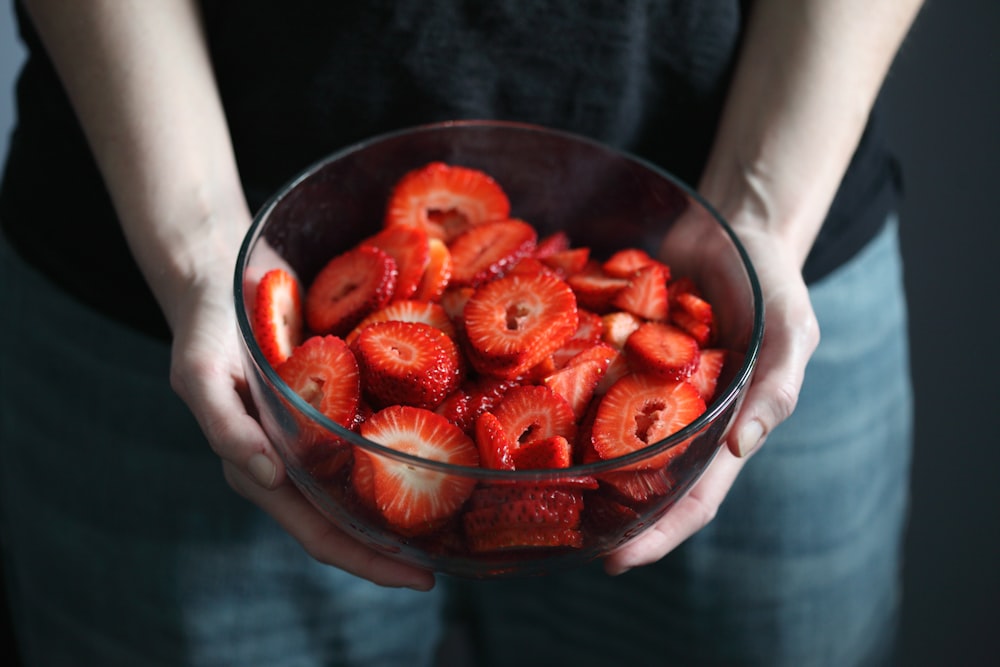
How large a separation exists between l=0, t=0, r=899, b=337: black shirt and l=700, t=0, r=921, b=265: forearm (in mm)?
53

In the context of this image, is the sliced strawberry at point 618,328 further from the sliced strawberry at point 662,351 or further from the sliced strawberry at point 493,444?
the sliced strawberry at point 493,444

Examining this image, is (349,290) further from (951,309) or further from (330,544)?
(951,309)

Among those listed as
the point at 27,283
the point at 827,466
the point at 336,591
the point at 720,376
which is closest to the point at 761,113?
the point at 720,376

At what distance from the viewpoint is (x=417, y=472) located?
0.57 m

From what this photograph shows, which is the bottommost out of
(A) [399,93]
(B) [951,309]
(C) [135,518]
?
(B) [951,309]

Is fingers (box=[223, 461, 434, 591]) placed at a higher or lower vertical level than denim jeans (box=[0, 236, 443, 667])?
higher

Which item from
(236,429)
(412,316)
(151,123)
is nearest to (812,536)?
(412,316)

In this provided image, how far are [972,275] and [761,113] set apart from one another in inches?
31.4

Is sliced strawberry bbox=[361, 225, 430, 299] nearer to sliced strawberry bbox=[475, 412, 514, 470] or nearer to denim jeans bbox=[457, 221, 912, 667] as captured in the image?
sliced strawberry bbox=[475, 412, 514, 470]

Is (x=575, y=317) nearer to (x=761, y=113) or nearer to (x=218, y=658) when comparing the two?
(x=761, y=113)

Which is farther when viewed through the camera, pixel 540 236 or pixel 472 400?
pixel 540 236

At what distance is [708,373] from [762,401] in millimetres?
49

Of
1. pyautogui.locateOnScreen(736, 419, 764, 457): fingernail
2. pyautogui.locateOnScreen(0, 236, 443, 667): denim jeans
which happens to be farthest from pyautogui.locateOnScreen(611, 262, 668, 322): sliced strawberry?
pyautogui.locateOnScreen(0, 236, 443, 667): denim jeans

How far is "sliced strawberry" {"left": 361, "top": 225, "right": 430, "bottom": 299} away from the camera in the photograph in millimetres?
758
